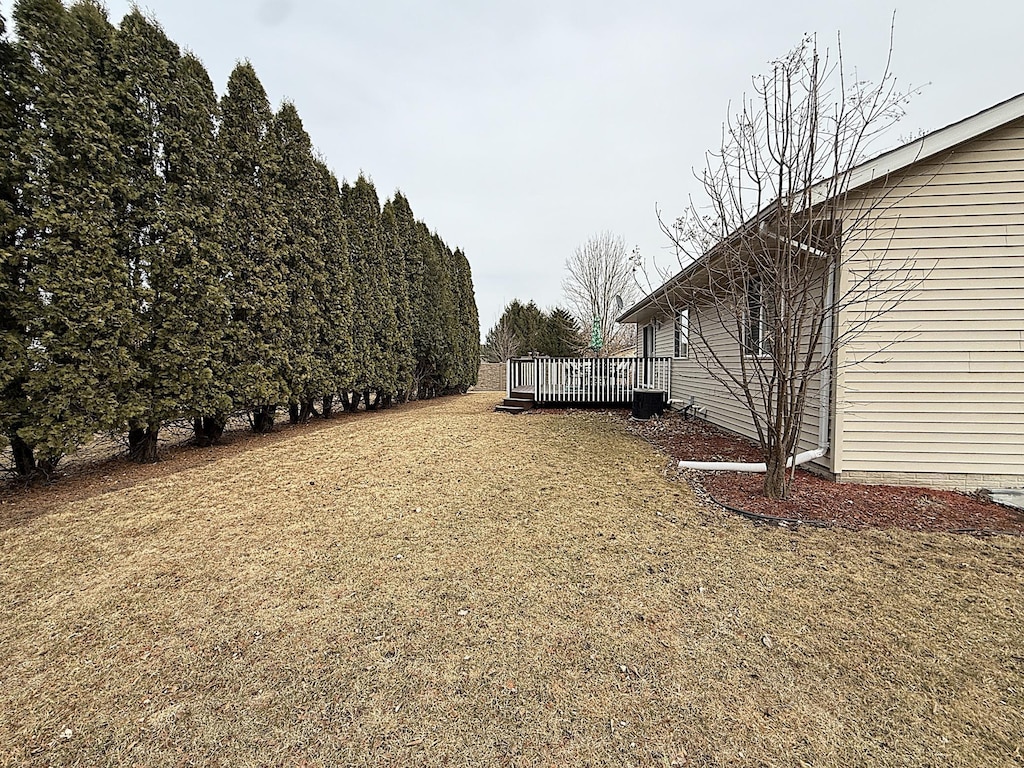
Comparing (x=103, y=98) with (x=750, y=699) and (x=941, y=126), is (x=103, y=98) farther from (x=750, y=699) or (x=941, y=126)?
(x=941, y=126)

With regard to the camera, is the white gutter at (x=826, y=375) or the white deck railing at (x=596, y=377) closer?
the white gutter at (x=826, y=375)

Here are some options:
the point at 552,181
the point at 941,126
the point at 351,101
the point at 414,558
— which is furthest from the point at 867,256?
the point at 552,181

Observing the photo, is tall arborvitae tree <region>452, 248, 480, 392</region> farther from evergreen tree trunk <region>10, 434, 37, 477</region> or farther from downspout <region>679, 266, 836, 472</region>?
evergreen tree trunk <region>10, 434, 37, 477</region>

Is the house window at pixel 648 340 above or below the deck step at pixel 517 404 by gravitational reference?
above

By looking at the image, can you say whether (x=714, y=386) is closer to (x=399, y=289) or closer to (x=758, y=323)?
(x=758, y=323)

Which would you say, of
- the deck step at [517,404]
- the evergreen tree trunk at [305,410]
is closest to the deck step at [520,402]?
the deck step at [517,404]

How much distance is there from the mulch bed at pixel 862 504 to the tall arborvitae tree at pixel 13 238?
7058 mm

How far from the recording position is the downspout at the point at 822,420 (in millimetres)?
4660

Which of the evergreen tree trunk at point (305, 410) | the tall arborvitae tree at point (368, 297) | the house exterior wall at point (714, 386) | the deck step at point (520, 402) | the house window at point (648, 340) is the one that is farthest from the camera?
the house window at point (648, 340)

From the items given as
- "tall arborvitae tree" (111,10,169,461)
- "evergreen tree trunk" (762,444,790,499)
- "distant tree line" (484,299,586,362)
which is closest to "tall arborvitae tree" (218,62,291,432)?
"tall arborvitae tree" (111,10,169,461)

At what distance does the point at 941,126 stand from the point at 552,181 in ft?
44.9

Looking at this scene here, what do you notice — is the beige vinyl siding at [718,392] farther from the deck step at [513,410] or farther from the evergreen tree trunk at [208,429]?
the evergreen tree trunk at [208,429]

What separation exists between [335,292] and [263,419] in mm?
2918

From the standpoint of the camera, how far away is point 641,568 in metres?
3.08
